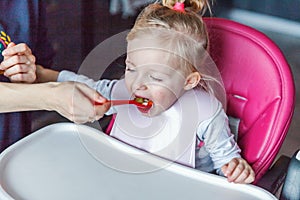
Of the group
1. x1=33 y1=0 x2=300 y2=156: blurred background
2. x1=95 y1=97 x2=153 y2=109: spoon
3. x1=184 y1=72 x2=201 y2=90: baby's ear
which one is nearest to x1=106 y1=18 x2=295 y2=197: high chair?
x1=184 y1=72 x2=201 y2=90: baby's ear

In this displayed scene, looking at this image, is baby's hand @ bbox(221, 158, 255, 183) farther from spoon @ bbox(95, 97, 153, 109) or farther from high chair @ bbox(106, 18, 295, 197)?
spoon @ bbox(95, 97, 153, 109)

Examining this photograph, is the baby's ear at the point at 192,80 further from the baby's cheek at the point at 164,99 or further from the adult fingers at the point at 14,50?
the adult fingers at the point at 14,50

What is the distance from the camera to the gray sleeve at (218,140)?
1.19 meters

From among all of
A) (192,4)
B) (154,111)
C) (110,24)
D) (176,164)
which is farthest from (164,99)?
(110,24)

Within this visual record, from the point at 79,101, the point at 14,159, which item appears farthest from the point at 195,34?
the point at 14,159

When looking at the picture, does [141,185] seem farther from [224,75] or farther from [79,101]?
[224,75]

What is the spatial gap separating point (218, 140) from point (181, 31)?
275 mm

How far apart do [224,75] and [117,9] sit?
1450 mm

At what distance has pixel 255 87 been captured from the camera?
127cm

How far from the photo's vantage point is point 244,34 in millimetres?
1296

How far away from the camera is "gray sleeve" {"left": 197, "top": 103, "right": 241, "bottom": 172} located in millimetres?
1191

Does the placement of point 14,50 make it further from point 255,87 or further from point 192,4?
point 255,87

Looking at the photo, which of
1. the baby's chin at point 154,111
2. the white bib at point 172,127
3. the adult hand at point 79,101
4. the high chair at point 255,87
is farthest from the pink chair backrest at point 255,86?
the adult hand at point 79,101

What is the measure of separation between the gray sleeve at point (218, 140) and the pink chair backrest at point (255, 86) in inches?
2.6
